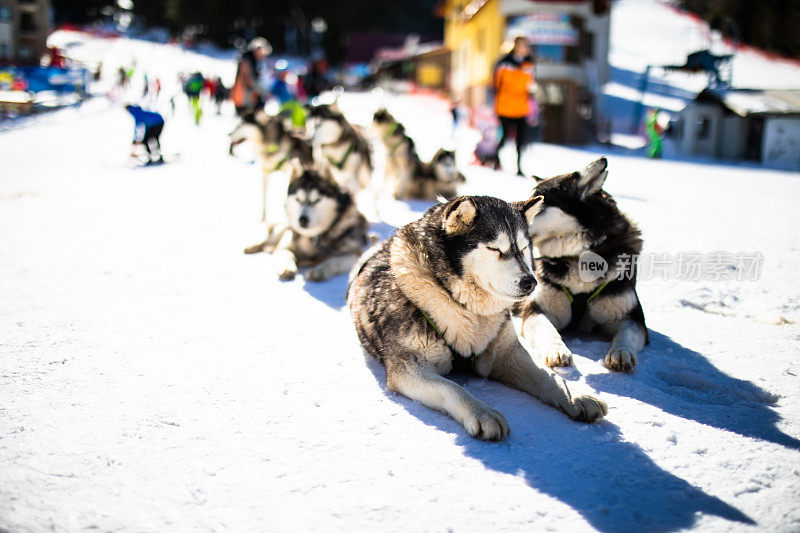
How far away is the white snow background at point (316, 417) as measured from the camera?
1.59 meters

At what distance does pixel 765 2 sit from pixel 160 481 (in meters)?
38.4

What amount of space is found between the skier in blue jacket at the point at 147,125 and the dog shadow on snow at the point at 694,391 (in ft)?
32.3

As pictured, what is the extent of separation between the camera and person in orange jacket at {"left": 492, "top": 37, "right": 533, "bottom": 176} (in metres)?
7.46

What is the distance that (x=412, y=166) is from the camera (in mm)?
6961

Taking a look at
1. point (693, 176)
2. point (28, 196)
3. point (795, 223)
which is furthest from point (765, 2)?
point (28, 196)

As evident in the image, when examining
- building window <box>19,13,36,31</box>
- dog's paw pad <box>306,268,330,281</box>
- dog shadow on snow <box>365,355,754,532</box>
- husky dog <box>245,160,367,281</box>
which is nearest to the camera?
dog shadow on snow <box>365,355,754,532</box>

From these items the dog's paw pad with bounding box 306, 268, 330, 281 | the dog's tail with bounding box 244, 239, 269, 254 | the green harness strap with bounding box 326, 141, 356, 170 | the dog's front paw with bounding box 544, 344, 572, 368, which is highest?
the green harness strap with bounding box 326, 141, 356, 170

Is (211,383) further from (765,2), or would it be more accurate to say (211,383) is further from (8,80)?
(765,2)

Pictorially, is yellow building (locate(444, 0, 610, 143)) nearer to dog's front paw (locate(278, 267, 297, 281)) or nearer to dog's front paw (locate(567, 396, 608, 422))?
dog's front paw (locate(278, 267, 297, 281))

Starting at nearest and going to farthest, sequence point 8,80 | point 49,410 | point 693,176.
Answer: point 49,410, point 693,176, point 8,80

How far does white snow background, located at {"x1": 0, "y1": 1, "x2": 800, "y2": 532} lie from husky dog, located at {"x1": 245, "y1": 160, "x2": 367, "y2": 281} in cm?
20

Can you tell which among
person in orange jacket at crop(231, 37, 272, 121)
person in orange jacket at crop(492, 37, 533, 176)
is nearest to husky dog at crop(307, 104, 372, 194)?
person in orange jacket at crop(492, 37, 533, 176)

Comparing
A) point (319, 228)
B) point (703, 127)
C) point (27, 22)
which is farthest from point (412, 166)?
point (27, 22)

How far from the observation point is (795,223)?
18.9 ft
